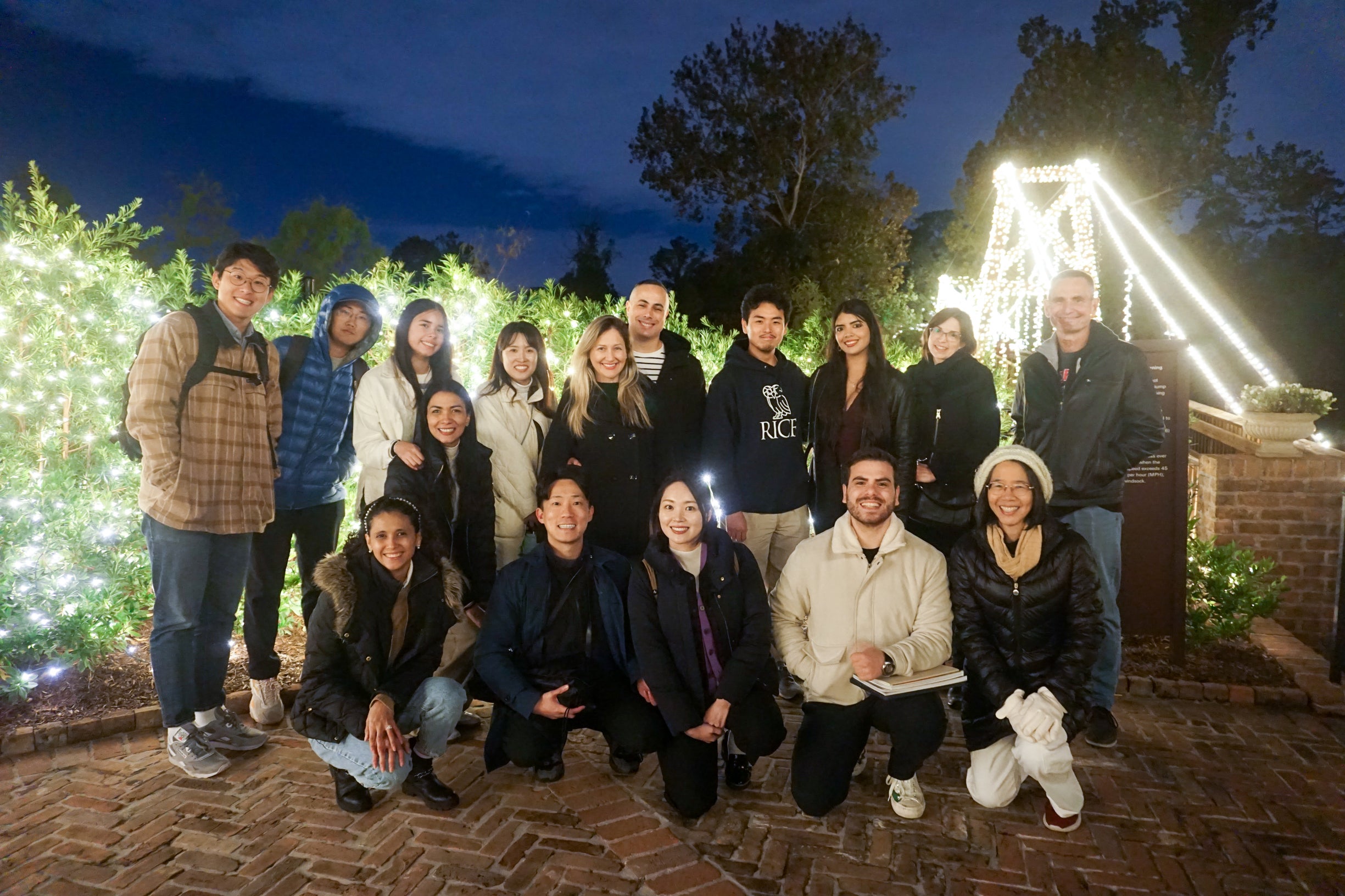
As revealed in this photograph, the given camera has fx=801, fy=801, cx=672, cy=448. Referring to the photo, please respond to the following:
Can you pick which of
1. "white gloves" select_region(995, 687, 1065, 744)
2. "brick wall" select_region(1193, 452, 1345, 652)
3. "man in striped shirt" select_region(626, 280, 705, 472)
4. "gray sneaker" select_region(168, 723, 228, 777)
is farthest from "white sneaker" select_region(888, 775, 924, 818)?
Result: "brick wall" select_region(1193, 452, 1345, 652)

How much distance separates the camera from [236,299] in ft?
12.1

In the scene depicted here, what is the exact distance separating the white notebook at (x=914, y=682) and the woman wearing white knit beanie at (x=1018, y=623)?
0.14m

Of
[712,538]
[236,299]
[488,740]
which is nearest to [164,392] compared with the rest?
[236,299]

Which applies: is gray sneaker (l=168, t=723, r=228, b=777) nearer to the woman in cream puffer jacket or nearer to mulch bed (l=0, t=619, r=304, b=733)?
→ mulch bed (l=0, t=619, r=304, b=733)

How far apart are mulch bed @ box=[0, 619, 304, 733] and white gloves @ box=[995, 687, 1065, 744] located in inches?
132

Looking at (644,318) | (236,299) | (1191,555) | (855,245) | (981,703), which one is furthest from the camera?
(855,245)

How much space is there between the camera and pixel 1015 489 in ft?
11.4

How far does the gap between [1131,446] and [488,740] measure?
3350 mm

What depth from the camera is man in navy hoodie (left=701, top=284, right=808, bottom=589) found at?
432 cm

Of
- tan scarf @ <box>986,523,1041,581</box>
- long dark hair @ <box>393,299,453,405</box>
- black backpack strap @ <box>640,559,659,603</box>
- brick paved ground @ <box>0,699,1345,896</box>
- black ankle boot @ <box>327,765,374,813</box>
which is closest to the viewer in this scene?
brick paved ground @ <box>0,699,1345,896</box>

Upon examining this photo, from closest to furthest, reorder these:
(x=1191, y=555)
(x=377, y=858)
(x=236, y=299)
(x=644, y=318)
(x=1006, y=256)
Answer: (x=377, y=858) → (x=236, y=299) → (x=644, y=318) → (x=1191, y=555) → (x=1006, y=256)

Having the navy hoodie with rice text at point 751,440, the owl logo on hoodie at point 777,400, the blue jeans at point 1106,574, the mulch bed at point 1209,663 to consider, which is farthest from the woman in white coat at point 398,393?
the mulch bed at point 1209,663

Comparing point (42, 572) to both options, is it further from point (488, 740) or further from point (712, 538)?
point (712, 538)

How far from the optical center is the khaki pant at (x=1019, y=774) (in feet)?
10.4
